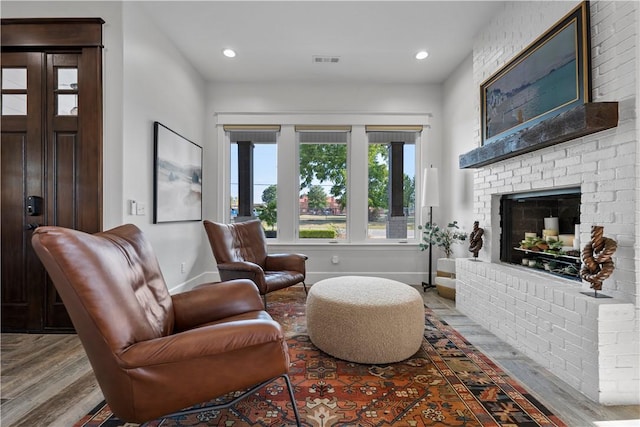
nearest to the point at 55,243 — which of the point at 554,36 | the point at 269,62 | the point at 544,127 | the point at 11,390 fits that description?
the point at 11,390

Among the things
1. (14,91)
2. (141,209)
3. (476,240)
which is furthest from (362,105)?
(14,91)

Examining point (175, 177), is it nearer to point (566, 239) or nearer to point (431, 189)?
point (431, 189)

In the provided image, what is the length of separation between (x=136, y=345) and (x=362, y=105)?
13.0 ft

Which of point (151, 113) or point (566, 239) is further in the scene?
point (151, 113)

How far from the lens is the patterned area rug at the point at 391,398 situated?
1.50 m

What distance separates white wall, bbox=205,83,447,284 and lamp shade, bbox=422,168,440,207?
465 millimetres

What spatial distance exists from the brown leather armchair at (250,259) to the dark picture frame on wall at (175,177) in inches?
18.9

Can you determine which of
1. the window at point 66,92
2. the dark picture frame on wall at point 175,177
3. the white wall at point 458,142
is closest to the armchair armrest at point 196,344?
the dark picture frame on wall at point 175,177

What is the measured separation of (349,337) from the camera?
80.4 inches

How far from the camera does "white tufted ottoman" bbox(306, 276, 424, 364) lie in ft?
6.62

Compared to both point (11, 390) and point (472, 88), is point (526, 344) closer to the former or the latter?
point (472, 88)

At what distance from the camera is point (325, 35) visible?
322 centimetres

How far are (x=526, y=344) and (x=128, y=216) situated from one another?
3156 millimetres

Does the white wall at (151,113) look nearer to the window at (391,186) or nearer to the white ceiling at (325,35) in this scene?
the white ceiling at (325,35)
